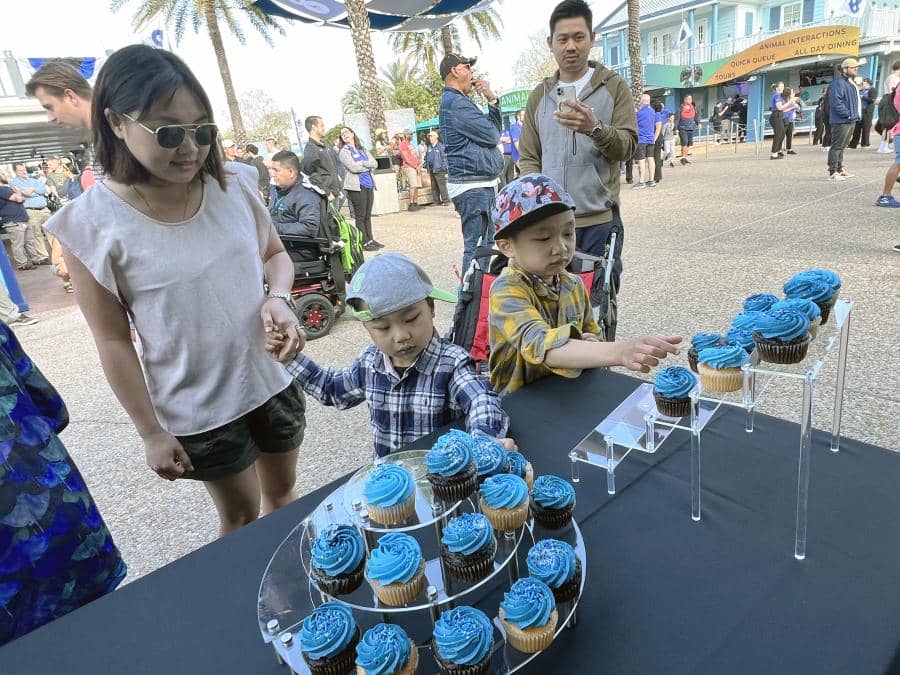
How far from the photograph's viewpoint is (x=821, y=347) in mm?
1266

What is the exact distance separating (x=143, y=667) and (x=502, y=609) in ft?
2.26

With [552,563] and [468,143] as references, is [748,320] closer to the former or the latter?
[552,563]

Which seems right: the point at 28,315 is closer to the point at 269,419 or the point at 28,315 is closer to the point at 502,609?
the point at 269,419

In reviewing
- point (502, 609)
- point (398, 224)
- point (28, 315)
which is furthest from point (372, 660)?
point (398, 224)

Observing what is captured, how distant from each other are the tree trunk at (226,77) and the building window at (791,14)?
3086 cm

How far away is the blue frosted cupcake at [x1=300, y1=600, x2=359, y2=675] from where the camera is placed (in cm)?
A: 90

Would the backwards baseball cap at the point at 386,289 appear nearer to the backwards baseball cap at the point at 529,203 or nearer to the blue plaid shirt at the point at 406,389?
the blue plaid shirt at the point at 406,389

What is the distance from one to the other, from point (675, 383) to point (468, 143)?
4026mm

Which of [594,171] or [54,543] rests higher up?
[594,171]

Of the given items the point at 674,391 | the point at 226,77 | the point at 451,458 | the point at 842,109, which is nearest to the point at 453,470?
the point at 451,458

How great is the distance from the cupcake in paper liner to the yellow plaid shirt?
17.7 inches

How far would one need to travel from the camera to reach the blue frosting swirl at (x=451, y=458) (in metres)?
1.13

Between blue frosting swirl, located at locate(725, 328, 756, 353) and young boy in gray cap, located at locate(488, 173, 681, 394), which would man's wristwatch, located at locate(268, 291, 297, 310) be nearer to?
young boy in gray cap, located at locate(488, 173, 681, 394)

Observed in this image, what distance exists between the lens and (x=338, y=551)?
103 cm
